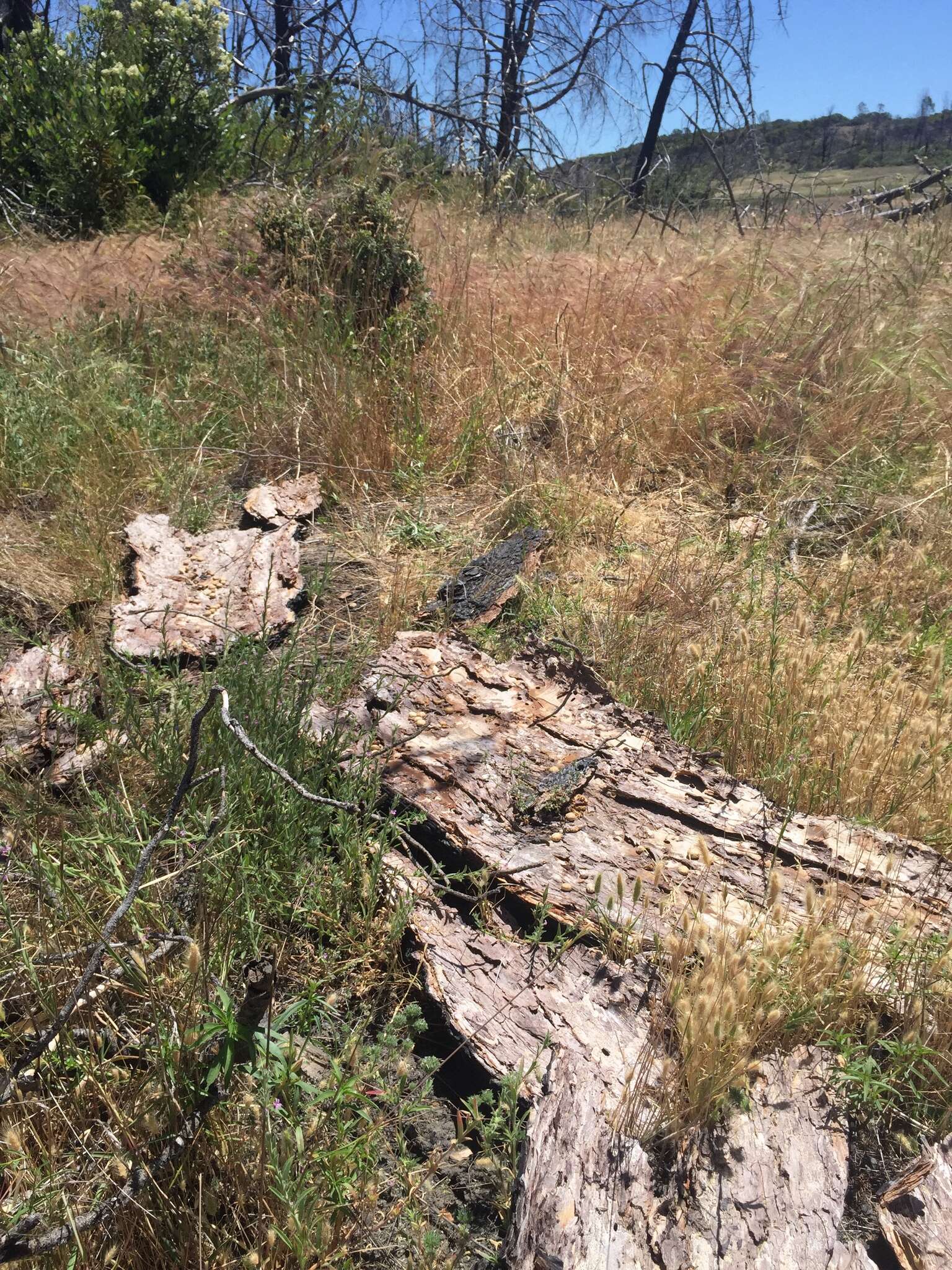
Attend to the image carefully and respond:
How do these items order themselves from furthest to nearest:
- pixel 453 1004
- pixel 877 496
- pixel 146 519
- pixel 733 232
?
pixel 733 232 < pixel 877 496 < pixel 146 519 < pixel 453 1004

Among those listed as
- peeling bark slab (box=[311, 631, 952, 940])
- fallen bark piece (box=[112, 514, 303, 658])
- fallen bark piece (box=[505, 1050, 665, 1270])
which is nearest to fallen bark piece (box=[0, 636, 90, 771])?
fallen bark piece (box=[112, 514, 303, 658])

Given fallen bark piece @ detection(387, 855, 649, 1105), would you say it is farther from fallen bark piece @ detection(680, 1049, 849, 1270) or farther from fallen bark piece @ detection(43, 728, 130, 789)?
fallen bark piece @ detection(43, 728, 130, 789)

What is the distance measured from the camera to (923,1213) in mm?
1398

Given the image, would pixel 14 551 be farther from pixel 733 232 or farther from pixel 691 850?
pixel 733 232

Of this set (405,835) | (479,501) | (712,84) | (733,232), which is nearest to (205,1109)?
(405,835)

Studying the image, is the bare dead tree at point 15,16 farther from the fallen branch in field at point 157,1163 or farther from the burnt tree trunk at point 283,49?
the fallen branch in field at point 157,1163

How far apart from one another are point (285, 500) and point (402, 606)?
3.10 ft

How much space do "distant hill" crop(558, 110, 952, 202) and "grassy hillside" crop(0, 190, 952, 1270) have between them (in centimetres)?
260

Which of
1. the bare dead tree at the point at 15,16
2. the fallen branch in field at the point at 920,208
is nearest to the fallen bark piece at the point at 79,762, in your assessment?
the fallen branch in field at the point at 920,208

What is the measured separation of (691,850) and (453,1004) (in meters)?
0.69

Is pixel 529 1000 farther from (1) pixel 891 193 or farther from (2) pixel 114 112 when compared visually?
(1) pixel 891 193

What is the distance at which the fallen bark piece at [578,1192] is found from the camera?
1.28 m

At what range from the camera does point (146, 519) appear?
3.21 meters

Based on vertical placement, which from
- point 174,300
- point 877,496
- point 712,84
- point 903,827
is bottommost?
point 903,827
